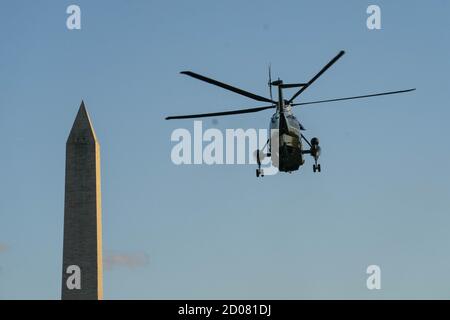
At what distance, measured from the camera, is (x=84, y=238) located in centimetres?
8050

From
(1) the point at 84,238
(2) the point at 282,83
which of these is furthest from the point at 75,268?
(2) the point at 282,83

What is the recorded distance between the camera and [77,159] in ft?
264

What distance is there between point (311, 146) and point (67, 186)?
21344 millimetres

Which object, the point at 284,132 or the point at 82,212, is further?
the point at 82,212

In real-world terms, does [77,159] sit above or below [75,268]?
above

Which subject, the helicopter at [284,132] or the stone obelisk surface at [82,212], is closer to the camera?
the helicopter at [284,132]

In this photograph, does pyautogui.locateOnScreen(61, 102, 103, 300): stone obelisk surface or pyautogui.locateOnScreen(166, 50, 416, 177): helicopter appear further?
pyautogui.locateOnScreen(61, 102, 103, 300): stone obelisk surface
